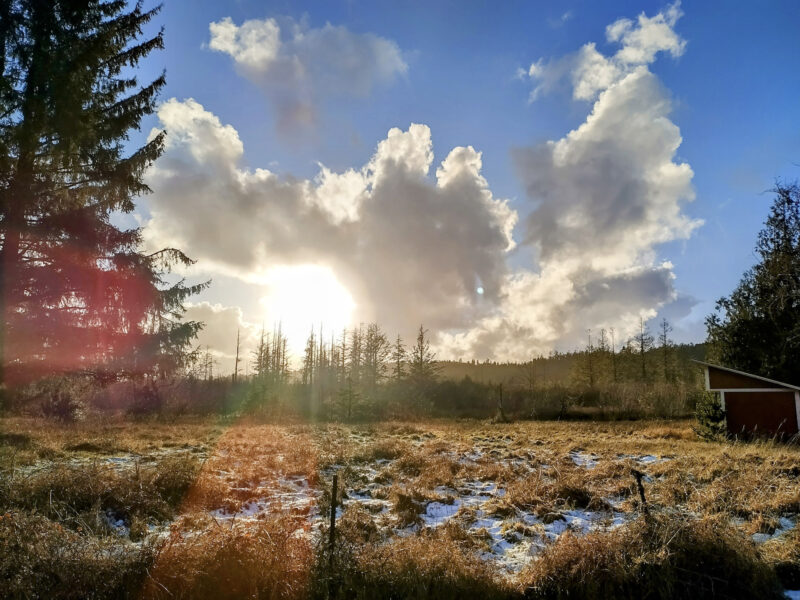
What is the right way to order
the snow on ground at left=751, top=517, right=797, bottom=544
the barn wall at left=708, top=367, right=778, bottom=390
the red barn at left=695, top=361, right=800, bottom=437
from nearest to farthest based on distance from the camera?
the snow on ground at left=751, top=517, right=797, bottom=544, the red barn at left=695, top=361, right=800, bottom=437, the barn wall at left=708, top=367, right=778, bottom=390

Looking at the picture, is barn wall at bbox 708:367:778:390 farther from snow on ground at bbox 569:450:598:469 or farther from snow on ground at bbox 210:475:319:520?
snow on ground at bbox 210:475:319:520

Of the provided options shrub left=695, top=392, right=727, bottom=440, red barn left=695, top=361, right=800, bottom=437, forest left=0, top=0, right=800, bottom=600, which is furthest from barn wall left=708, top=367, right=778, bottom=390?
forest left=0, top=0, right=800, bottom=600

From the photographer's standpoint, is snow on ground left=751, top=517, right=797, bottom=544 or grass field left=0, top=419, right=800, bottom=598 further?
snow on ground left=751, top=517, right=797, bottom=544

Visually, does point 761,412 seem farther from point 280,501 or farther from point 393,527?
point 280,501

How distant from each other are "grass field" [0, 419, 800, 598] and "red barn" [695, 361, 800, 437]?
838cm

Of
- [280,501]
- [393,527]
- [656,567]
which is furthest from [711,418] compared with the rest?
[280,501]

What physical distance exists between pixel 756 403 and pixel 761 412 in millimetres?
417

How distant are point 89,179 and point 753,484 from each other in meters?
15.2

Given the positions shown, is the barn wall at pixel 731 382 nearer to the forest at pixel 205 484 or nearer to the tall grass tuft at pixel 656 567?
the forest at pixel 205 484

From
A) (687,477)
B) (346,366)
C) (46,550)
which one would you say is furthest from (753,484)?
(346,366)

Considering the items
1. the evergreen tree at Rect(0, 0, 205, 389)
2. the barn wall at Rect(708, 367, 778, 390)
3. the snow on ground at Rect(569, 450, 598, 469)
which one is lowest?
the snow on ground at Rect(569, 450, 598, 469)

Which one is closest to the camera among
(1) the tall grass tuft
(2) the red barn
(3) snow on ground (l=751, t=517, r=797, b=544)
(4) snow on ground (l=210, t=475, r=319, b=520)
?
(1) the tall grass tuft

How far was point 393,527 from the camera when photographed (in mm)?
8094

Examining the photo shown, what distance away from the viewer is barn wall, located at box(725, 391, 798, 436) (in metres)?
19.8
